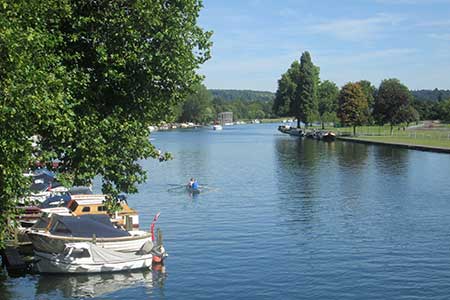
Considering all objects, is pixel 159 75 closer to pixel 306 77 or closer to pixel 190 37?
pixel 190 37

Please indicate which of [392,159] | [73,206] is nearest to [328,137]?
[392,159]

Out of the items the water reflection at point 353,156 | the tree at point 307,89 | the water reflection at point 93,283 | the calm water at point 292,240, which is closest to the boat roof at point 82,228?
the water reflection at point 93,283

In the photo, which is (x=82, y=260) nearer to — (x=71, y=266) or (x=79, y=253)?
(x=79, y=253)

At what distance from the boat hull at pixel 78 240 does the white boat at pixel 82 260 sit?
0.29 metres

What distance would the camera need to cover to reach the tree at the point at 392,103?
451ft

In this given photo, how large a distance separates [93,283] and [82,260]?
1.34 m

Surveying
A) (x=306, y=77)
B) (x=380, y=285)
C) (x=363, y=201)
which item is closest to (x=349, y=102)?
(x=306, y=77)

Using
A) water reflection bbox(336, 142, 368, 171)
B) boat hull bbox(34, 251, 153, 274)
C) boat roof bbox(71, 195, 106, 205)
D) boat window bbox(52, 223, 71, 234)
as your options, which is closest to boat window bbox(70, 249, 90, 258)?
boat hull bbox(34, 251, 153, 274)

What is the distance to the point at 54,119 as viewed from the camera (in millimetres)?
15898

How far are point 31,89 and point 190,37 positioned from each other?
659 centimetres

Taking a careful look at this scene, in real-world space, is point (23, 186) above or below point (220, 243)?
above

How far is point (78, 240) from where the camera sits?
92.3 feet

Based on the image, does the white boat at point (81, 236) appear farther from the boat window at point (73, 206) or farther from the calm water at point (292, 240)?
the boat window at point (73, 206)

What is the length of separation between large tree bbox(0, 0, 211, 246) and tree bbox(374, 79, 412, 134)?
123693 millimetres
